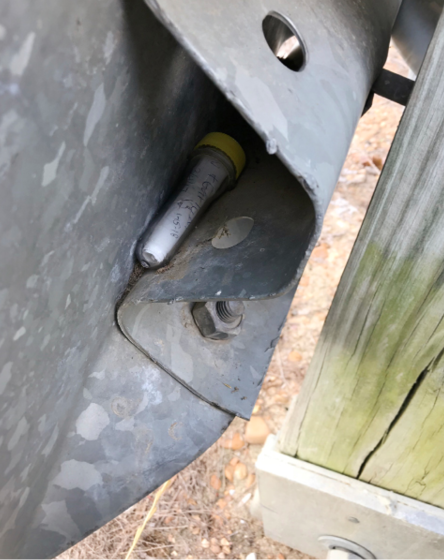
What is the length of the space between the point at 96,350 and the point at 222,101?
47 centimetres

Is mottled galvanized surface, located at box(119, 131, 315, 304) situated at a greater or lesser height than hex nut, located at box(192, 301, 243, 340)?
greater

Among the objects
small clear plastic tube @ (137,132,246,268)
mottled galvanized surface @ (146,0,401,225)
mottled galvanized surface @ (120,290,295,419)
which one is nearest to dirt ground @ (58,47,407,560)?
mottled galvanized surface @ (120,290,295,419)

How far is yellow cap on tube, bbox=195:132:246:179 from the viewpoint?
2.42ft

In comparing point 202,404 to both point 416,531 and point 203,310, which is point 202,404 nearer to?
point 203,310

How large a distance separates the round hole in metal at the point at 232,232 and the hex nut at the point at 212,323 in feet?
0.41

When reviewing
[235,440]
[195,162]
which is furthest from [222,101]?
[235,440]

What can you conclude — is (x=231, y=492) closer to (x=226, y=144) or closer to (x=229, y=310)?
(x=229, y=310)

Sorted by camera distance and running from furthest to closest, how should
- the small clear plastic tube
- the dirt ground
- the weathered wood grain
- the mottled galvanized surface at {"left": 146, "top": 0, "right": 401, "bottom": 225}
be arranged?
the dirt ground, the weathered wood grain, the small clear plastic tube, the mottled galvanized surface at {"left": 146, "top": 0, "right": 401, "bottom": 225}

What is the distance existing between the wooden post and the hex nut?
8.8 inches

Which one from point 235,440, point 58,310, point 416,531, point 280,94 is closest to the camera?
point 280,94

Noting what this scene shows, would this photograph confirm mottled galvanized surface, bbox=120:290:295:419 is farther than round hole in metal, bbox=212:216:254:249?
Yes

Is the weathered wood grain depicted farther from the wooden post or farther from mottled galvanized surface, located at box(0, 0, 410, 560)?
mottled galvanized surface, located at box(0, 0, 410, 560)

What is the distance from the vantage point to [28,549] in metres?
0.76

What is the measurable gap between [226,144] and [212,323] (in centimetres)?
30
